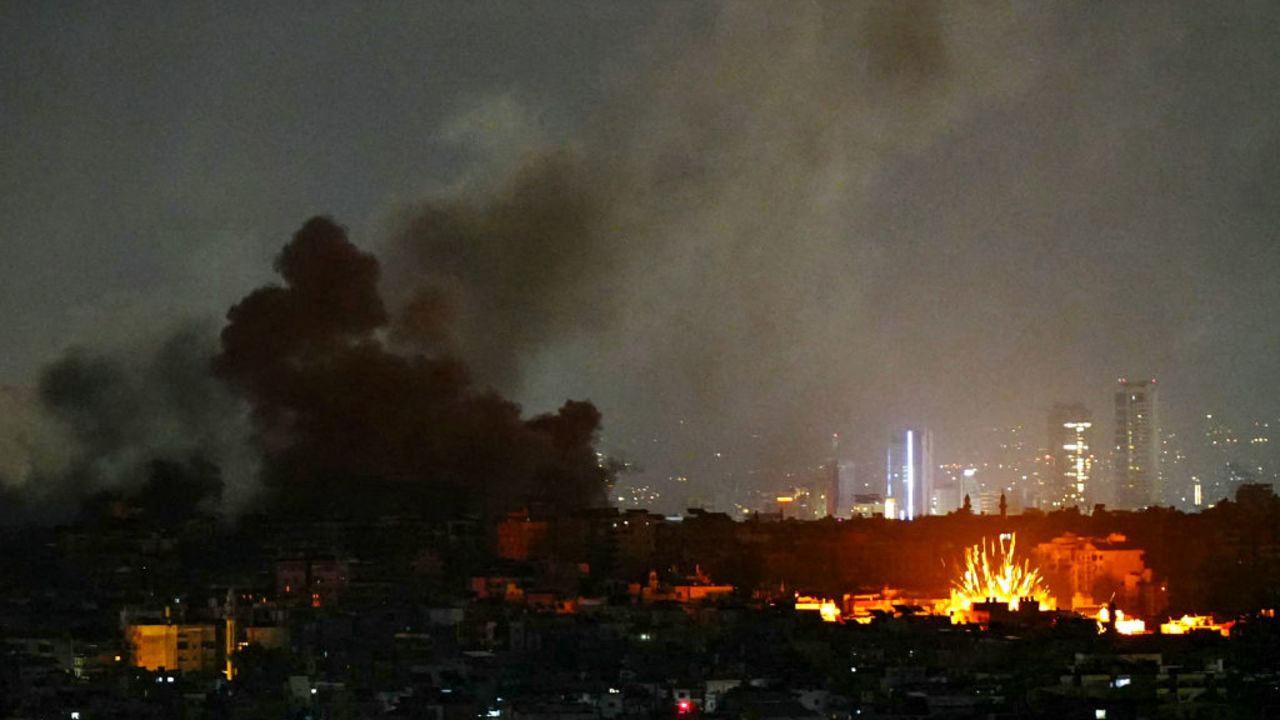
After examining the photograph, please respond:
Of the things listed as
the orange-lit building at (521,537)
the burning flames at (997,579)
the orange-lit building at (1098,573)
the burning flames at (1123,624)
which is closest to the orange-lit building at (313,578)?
the orange-lit building at (521,537)

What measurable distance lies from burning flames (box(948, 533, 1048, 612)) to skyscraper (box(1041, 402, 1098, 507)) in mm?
11585

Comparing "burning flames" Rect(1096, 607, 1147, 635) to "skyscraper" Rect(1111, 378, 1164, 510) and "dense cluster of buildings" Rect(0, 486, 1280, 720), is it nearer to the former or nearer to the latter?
"dense cluster of buildings" Rect(0, 486, 1280, 720)

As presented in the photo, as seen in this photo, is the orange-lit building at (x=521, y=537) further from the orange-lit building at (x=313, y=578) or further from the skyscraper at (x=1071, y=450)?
the skyscraper at (x=1071, y=450)

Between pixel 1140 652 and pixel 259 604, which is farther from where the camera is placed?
pixel 259 604

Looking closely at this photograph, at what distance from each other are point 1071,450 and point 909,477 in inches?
147

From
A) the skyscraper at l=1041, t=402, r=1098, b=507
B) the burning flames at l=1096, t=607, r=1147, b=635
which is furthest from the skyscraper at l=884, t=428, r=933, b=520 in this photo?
the burning flames at l=1096, t=607, r=1147, b=635

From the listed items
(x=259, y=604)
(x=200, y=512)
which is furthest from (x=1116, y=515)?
(x=259, y=604)

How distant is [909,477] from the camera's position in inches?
1887

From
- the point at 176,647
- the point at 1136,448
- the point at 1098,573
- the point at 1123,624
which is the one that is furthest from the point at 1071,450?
the point at 176,647

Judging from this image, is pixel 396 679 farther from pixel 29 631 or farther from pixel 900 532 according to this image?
pixel 900 532

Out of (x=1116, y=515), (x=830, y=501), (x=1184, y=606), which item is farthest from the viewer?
(x=830, y=501)

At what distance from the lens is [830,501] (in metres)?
50.3

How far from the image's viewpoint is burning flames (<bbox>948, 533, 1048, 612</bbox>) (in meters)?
33.9

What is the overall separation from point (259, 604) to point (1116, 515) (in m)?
15.4
